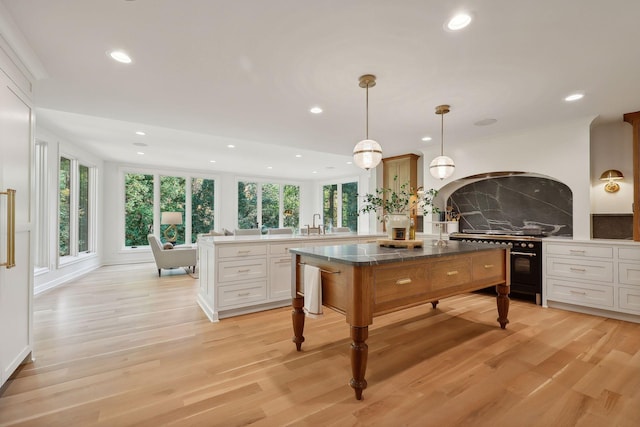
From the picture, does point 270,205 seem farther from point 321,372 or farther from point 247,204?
point 321,372

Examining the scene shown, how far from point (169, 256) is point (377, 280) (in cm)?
518

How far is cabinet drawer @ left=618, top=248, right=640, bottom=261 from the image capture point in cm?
328

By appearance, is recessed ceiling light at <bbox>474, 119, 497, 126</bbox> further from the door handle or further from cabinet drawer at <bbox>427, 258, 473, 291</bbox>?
the door handle

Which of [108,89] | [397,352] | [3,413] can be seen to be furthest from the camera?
[108,89]

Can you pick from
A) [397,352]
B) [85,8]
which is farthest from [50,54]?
[397,352]

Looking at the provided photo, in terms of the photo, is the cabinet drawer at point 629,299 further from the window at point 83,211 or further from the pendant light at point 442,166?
the window at point 83,211

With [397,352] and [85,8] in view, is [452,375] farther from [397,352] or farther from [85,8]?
[85,8]

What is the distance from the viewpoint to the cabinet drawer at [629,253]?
328 cm

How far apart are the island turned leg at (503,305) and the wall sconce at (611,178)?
2.27 meters

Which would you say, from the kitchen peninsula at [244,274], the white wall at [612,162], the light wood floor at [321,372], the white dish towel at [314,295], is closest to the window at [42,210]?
the light wood floor at [321,372]

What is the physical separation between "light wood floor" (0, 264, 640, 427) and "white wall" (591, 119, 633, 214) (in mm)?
1530

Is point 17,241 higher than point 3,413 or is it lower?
higher

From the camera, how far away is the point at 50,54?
7.64ft

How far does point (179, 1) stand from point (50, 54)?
141 centimetres
